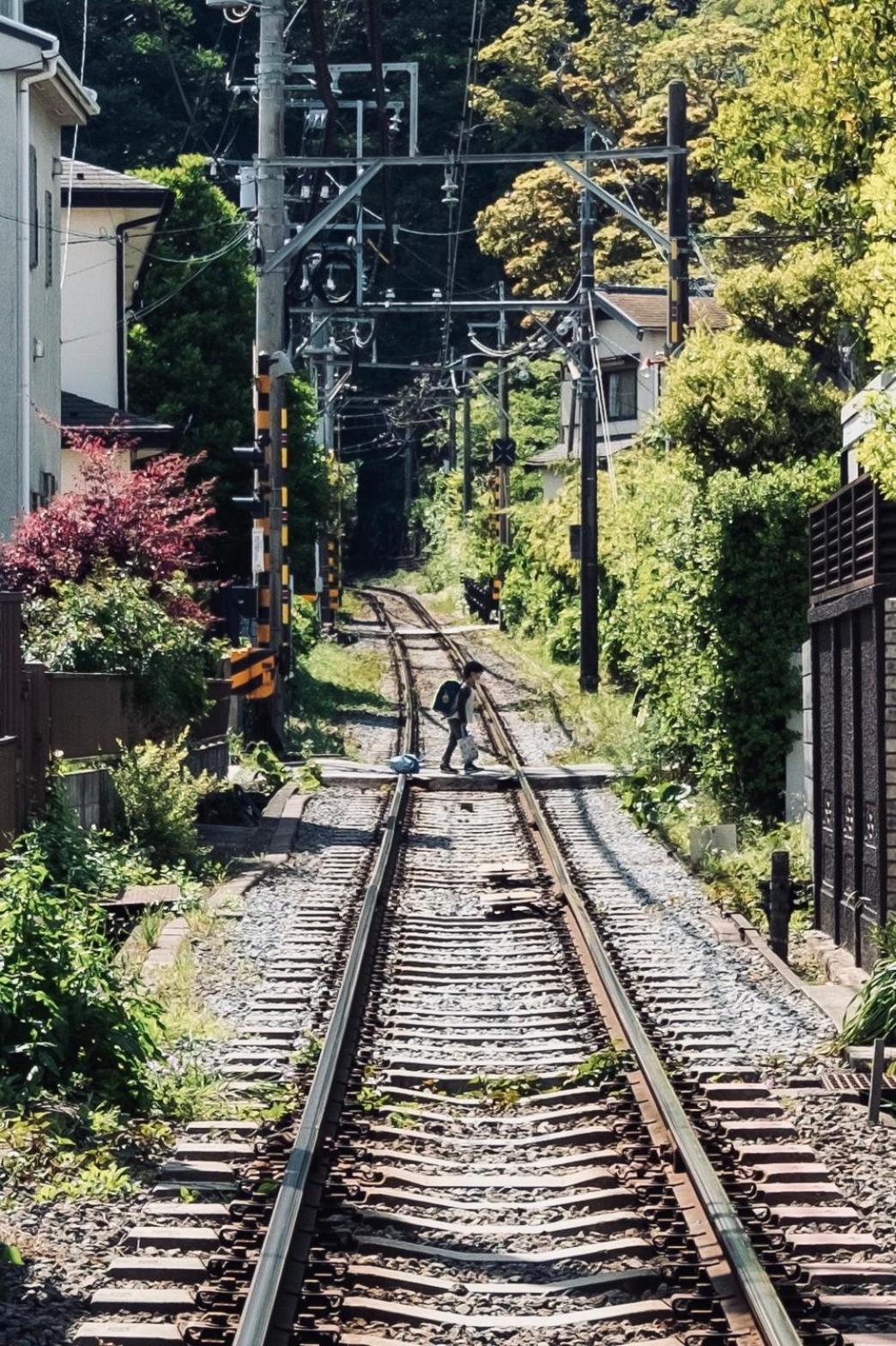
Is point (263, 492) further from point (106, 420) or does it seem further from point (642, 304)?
point (642, 304)

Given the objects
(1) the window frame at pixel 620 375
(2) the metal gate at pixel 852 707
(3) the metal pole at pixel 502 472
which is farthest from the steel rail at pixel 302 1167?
(1) the window frame at pixel 620 375

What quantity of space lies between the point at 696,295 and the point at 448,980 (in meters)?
48.8

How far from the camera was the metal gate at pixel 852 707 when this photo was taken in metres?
12.6

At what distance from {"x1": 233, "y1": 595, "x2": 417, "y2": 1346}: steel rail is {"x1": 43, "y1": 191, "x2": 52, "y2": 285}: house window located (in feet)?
47.9

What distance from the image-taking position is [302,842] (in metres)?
19.7

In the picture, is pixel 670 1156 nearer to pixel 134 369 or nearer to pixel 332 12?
pixel 134 369

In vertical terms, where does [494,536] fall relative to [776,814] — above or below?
above

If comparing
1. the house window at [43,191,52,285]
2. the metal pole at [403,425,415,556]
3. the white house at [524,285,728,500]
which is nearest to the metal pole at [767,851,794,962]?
the house window at [43,191,52,285]

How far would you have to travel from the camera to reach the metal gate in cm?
1262

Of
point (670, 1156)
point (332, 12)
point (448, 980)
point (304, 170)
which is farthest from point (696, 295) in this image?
point (670, 1156)

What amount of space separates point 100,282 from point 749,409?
15.1m

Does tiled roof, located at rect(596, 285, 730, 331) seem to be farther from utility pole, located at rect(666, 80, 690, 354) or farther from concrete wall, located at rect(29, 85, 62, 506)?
concrete wall, located at rect(29, 85, 62, 506)

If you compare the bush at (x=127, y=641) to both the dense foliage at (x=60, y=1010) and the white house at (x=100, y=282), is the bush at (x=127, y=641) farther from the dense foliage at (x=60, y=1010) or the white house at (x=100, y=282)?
the white house at (x=100, y=282)

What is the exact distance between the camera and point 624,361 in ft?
186
